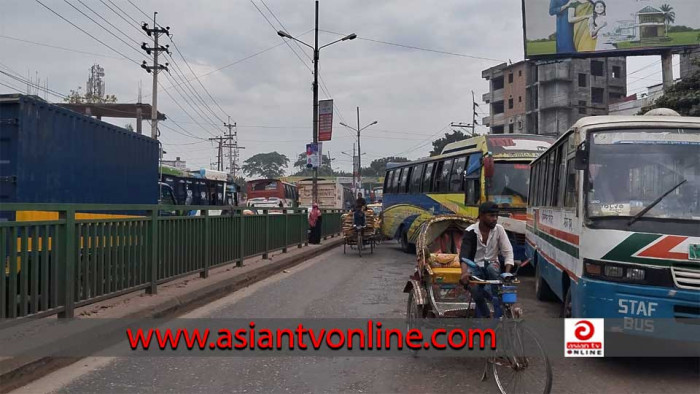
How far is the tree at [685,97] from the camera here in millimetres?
21734

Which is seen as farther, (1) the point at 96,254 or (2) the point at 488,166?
(2) the point at 488,166

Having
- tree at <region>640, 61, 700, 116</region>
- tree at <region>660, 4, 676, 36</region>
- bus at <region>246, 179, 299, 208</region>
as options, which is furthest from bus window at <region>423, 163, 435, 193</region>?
tree at <region>660, 4, 676, 36</region>

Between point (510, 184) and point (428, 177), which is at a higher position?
point (428, 177)

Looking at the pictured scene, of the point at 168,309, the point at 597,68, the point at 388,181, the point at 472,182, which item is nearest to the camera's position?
the point at 168,309

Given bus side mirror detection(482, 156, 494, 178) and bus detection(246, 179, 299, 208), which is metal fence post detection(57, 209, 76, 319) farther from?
bus detection(246, 179, 299, 208)

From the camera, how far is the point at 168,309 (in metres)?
7.95

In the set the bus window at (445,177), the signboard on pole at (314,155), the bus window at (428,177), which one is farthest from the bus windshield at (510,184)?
the signboard on pole at (314,155)

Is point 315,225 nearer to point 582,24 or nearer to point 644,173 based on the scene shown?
point 644,173

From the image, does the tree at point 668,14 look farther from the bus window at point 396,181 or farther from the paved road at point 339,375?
the paved road at point 339,375

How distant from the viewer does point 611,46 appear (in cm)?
3186

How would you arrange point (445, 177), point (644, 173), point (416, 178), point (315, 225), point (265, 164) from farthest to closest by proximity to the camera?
point (265, 164) < point (315, 225) < point (416, 178) < point (445, 177) < point (644, 173)

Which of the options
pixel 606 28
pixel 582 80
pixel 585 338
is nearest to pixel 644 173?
pixel 585 338

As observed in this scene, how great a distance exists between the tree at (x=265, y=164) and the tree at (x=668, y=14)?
8997cm

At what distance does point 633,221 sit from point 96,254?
581 cm
